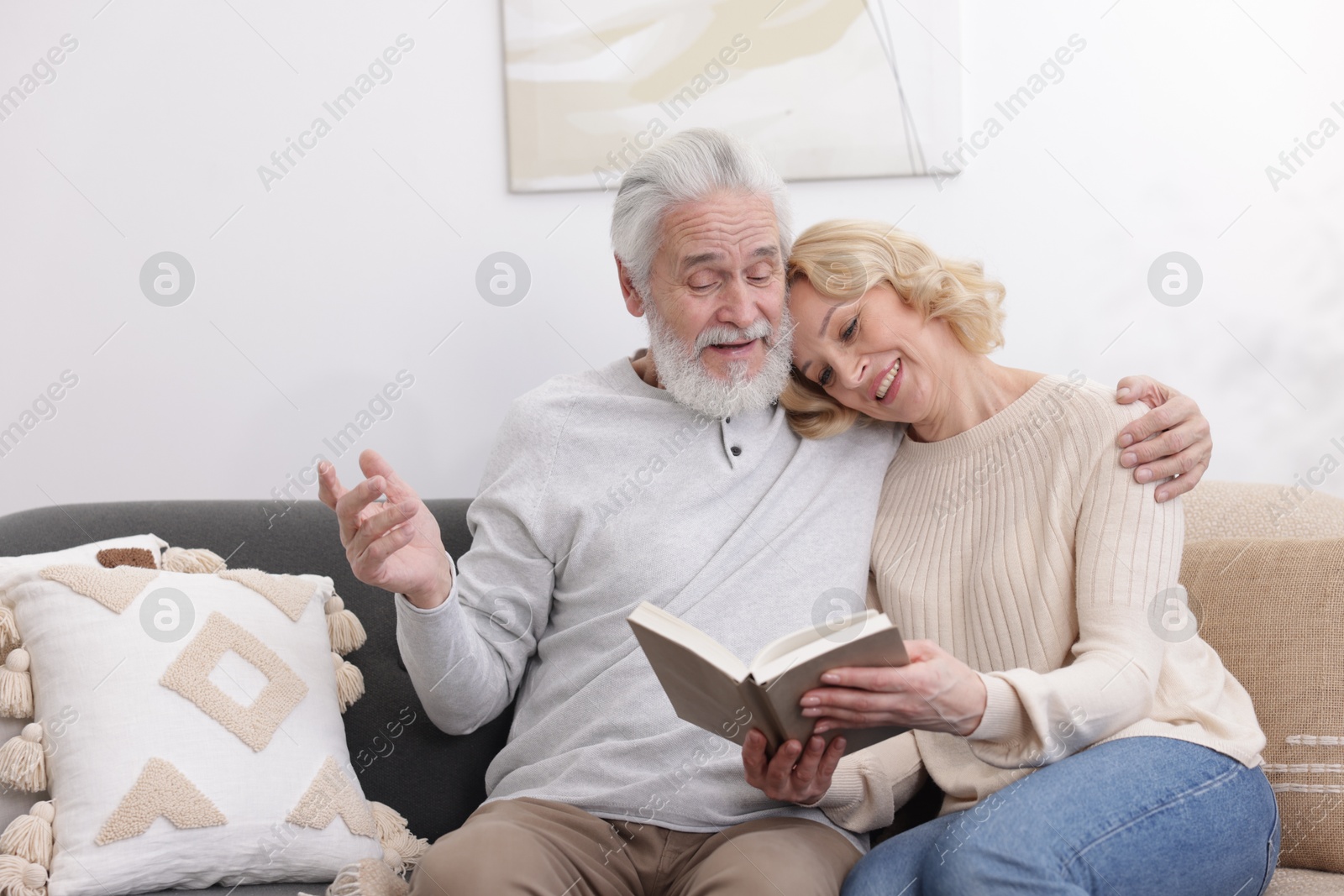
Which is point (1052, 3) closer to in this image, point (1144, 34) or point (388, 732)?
point (1144, 34)

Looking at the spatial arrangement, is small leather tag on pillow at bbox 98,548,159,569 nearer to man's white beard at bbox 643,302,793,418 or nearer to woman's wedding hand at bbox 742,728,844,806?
man's white beard at bbox 643,302,793,418

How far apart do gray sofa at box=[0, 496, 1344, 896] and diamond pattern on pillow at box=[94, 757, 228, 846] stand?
325 millimetres

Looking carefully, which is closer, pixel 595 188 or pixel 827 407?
pixel 827 407

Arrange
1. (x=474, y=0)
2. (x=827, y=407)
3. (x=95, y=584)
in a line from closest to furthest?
(x=95, y=584)
(x=827, y=407)
(x=474, y=0)

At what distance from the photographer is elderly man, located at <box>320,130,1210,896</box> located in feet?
5.00

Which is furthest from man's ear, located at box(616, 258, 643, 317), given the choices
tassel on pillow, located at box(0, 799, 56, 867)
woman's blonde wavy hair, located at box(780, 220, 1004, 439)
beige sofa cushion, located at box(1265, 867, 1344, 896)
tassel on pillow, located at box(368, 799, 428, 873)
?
beige sofa cushion, located at box(1265, 867, 1344, 896)

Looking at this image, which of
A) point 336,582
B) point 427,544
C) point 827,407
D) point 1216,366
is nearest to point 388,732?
point 336,582

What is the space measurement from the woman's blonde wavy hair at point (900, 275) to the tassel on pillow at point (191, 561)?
1.15 metres

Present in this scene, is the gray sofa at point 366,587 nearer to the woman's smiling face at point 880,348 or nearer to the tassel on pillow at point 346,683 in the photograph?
the tassel on pillow at point 346,683

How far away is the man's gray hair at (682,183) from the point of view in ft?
5.67

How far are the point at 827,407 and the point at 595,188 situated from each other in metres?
0.74

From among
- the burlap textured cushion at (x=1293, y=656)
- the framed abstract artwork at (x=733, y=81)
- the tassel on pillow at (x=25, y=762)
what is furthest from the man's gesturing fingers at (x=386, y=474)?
the burlap textured cushion at (x=1293, y=656)

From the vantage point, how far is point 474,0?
2.16m

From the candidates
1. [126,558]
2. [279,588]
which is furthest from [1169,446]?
[126,558]
